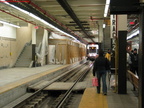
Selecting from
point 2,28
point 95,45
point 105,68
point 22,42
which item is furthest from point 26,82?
point 95,45

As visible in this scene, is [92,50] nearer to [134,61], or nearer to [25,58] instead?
[25,58]

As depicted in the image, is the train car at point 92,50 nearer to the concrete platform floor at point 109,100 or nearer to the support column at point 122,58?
the concrete platform floor at point 109,100

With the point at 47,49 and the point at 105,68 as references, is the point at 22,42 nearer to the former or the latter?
the point at 47,49

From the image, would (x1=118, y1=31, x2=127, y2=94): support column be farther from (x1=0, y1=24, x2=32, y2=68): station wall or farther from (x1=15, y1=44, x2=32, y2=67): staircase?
(x1=15, y1=44, x2=32, y2=67): staircase

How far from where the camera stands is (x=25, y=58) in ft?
68.9

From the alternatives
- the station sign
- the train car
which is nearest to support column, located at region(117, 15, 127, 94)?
the station sign

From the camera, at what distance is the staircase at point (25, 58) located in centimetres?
2025

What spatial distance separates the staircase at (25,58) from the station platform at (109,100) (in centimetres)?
1339

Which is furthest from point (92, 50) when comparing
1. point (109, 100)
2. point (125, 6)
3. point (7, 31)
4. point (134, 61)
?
point (125, 6)

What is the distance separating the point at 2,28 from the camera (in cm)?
1645

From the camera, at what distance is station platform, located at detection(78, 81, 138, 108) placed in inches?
247

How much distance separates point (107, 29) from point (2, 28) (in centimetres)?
989

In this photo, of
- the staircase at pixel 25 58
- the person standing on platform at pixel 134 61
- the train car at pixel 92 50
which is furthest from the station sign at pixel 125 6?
the train car at pixel 92 50

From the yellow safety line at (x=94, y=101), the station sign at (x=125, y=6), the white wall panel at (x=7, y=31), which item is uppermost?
the white wall panel at (x=7, y=31)
